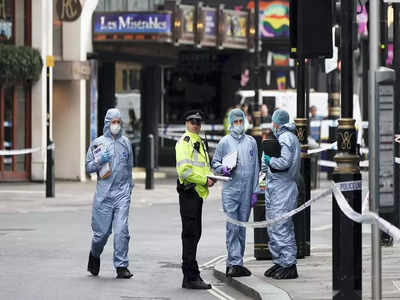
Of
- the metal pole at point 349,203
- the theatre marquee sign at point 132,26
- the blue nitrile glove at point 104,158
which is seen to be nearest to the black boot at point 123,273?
the blue nitrile glove at point 104,158

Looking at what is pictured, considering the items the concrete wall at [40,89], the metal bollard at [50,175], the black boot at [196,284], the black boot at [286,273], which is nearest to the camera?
the black boot at [196,284]

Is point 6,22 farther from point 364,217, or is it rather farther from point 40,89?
point 364,217

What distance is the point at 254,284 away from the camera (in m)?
13.1

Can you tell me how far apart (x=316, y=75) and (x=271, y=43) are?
77.0 inches

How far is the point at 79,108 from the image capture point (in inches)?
1296

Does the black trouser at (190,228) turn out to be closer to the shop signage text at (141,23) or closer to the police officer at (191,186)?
the police officer at (191,186)

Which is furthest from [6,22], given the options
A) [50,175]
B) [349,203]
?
[349,203]

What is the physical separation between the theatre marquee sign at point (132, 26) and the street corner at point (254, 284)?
59.2 feet

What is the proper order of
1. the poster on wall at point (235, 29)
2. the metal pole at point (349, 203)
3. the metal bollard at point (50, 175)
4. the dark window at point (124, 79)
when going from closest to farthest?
1. the metal pole at point (349, 203)
2. the metal bollard at point (50, 175)
3. the poster on wall at point (235, 29)
4. the dark window at point (124, 79)

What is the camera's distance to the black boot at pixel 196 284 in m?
13.4

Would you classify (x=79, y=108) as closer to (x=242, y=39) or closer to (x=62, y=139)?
(x=62, y=139)

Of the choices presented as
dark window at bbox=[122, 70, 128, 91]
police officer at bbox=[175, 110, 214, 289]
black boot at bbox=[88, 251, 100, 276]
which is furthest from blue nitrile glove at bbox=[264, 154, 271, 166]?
dark window at bbox=[122, 70, 128, 91]

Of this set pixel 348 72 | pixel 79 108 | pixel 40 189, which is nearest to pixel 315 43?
pixel 348 72

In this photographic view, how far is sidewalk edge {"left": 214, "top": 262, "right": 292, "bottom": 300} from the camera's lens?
12.3 m
